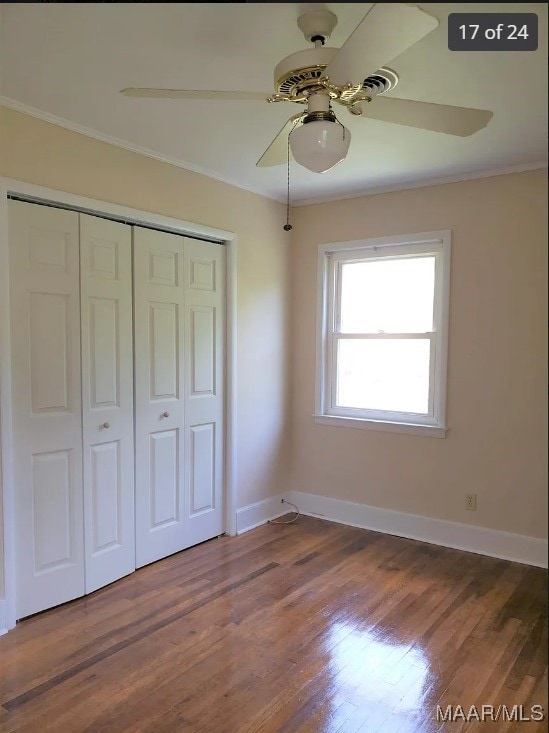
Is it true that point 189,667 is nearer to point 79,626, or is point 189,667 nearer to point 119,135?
point 79,626

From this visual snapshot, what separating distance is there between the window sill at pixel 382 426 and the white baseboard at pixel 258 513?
0.69 meters

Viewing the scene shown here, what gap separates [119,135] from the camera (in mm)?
2623

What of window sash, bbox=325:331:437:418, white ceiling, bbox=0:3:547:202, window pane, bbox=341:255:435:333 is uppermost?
white ceiling, bbox=0:3:547:202

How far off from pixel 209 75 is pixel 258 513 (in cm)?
280

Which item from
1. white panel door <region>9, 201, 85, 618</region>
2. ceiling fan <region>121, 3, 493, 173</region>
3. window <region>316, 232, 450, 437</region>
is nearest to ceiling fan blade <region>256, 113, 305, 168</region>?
ceiling fan <region>121, 3, 493, 173</region>

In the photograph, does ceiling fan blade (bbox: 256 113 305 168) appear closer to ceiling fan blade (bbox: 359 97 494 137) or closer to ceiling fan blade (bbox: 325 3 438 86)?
ceiling fan blade (bbox: 359 97 494 137)

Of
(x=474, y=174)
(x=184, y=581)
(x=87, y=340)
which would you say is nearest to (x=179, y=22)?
(x=87, y=340)

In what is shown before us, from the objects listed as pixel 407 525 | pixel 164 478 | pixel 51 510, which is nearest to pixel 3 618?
pixel 51 510

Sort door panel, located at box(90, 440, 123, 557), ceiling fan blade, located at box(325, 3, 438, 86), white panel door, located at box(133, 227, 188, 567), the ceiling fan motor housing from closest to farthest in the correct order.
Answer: ceiling fan blade, located at box(325, 3, 438, 86)
the ceiling fan motor housing
door panel, located at box(90, 440, 123, 557)
white panel door, located at box(133, 227, 188, 567)

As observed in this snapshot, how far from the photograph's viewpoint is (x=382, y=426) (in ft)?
11.7

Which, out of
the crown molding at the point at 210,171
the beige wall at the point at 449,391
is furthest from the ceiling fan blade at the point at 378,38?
the beige wall at the point at 449,391

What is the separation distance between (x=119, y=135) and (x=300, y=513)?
2.84 m

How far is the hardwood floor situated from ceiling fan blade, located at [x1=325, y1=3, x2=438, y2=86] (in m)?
1.36

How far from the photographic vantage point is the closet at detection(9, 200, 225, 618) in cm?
241
